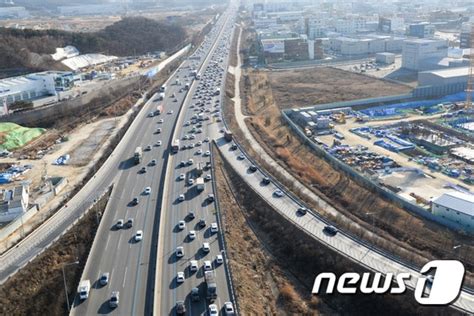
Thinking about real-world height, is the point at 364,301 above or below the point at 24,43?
below

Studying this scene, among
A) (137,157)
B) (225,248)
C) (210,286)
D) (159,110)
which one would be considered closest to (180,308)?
(210,286)

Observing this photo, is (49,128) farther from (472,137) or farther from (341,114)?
(472,137)

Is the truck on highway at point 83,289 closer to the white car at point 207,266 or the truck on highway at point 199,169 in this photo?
the white car at point 207,266

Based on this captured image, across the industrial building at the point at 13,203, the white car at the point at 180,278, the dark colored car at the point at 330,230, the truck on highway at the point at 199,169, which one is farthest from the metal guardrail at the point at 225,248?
the industrial building at the point at 13,203

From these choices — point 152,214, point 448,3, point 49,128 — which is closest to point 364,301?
point 152,214

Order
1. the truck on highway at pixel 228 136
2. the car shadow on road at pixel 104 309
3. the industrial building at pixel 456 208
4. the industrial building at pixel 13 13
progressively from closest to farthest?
the car shadow on road at pixel 104 309, the industrial building at pixel 456 208, the truck on highway at pixel 228 136, the industrial building at pixel 13 13

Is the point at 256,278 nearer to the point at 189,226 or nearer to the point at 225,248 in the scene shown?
the point at 225,248
